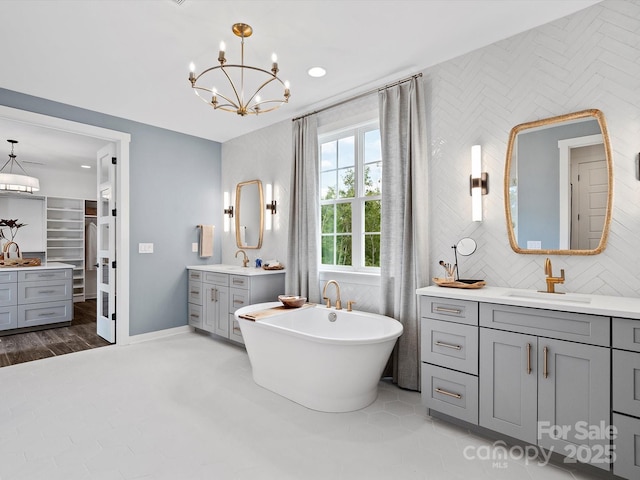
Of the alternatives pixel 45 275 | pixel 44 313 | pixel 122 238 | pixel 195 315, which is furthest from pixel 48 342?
pixel 195 315

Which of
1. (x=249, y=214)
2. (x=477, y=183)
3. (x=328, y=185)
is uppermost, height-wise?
(x=328, y=185)

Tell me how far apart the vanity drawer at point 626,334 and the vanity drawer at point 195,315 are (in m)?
4.29

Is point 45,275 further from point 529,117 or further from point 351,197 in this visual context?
point 529,117

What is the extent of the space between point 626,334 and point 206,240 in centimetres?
459

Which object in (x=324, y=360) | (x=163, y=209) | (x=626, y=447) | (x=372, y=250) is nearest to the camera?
(x=626, y=447)

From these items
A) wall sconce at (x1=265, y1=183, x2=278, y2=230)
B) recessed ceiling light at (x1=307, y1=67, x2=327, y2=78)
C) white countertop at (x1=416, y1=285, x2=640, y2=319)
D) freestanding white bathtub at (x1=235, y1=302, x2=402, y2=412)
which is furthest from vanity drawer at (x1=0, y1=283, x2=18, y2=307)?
white countertop at (x1=416, y1=285, x2=640, y2=319)

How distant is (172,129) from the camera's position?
472 cm

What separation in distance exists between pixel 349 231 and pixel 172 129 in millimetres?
2901

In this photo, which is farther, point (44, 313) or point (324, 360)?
point (44, 313)

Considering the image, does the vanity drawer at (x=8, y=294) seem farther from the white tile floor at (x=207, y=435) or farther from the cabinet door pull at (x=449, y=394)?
the cabinet door pull at (x=449, y=394)

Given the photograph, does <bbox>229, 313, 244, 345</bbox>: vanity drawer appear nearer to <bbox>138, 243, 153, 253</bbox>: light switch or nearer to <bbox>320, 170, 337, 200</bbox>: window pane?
<bbox>138, 243, 153, 253</bbox>: light switch

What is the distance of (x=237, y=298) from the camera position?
4.07m

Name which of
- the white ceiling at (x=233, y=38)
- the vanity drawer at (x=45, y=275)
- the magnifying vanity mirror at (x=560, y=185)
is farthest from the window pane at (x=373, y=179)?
the vanity drawer at (x=45, y=275)

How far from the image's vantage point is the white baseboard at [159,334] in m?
4.37
